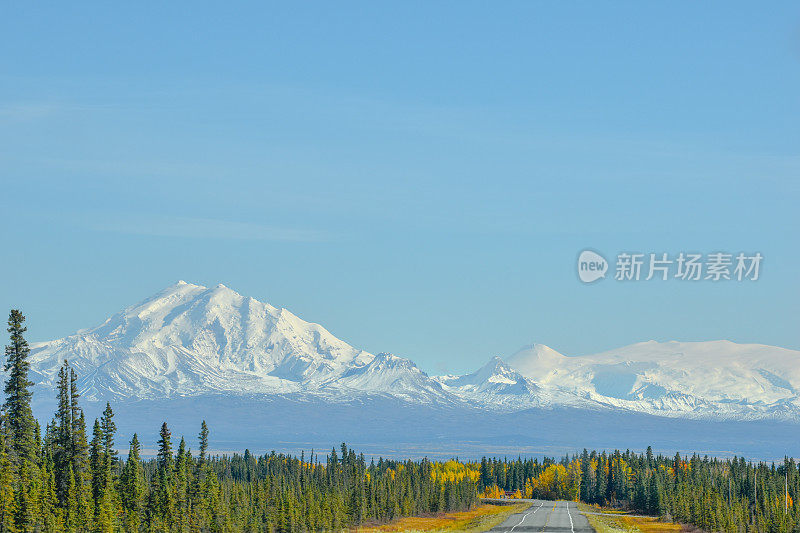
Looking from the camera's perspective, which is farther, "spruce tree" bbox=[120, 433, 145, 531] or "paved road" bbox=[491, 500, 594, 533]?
"spruce tree" bbox=[120, 433, 145, 531]

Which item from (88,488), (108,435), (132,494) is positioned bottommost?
(132,494)

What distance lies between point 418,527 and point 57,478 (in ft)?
235

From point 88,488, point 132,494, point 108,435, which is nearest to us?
point 88,488

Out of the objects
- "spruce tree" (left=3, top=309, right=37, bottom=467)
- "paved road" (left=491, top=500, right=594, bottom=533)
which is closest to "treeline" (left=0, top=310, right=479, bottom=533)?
"spruce tree" (left=3, top=309, right=37, bottom=467)

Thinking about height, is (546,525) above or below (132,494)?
below

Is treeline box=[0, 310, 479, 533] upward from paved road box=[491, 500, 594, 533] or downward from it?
upward

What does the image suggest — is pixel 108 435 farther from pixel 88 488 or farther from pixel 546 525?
pixel 546 525

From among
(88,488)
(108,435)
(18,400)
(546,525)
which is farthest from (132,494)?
(546,525)

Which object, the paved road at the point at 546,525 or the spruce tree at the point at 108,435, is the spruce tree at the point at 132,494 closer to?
the spruce tree at the point at 108,435

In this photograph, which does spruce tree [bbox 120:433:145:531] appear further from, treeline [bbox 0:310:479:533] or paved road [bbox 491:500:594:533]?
paved road [bbox 491:500:594:533]

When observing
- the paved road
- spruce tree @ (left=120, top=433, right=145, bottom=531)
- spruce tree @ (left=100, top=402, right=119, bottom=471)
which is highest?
spruce tree @ (left=100, top=402, right=119, bottom=471)

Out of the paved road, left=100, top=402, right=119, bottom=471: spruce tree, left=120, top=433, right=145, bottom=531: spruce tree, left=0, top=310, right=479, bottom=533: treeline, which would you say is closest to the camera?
left=0, top=310, right=479, bottom=533: treeline

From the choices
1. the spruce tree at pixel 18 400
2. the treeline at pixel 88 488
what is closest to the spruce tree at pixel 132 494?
the treeline at pixel 88 488

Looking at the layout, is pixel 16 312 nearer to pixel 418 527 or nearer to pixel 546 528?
pixel 546 528
